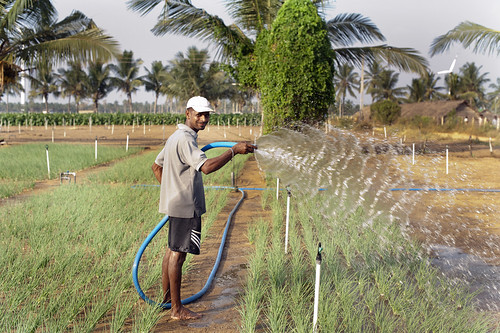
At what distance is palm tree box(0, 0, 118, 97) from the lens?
10.9 meters

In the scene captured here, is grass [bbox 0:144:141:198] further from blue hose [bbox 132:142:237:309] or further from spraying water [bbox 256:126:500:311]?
blue hose [bbox 132:142:237:309]

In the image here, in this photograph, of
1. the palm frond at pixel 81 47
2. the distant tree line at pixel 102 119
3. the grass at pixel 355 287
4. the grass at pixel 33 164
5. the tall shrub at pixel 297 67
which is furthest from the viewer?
the distant tree line at pixel 102 119

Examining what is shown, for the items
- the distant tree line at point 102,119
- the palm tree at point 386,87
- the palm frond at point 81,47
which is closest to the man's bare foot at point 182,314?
the palm frond at point 81,47

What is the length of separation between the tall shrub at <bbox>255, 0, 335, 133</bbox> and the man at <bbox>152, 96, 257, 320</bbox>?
21.3 feet

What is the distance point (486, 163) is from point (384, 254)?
11.9 m

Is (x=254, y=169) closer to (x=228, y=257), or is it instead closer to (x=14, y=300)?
(x=228, y=257)

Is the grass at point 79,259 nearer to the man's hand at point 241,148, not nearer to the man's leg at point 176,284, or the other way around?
the man's leg at point 176,284

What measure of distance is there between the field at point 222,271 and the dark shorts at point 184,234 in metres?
0.46

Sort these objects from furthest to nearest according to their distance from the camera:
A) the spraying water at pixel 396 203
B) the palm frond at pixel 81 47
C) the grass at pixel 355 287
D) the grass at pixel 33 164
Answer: the palm frond at pixel 81 47 < the grass at pixel 33 164 < the spraying water at pixel 396 203 < the grass at pixel 355 287

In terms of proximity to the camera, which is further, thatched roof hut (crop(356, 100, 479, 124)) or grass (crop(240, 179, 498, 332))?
thatched roof hut (crop(356, 100, 479, 124))

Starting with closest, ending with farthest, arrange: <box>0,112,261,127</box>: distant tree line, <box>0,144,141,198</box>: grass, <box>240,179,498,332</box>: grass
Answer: <box>240,179,498,332</box>: grass
<box>0,144,141,198</box>: grass
<box>0,112,261,127</box>: distant tree line

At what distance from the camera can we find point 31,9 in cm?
1160

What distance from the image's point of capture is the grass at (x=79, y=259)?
2.92m

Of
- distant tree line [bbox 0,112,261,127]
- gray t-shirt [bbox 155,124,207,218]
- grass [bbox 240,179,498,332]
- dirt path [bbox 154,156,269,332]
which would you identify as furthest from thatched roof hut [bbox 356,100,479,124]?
gray t-shirt [bbox 155,124,207,218]
